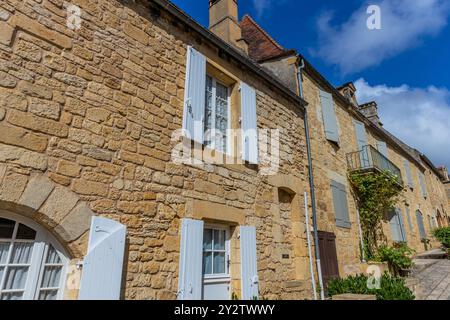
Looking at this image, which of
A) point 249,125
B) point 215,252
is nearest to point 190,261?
point 215,252

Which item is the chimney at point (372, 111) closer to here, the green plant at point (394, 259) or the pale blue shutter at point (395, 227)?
the pale blue shutter at point (395, 227)

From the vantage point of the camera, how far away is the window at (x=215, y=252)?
4293mm

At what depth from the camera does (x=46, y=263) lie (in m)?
2.82

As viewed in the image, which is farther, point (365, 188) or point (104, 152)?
point (365, 188)

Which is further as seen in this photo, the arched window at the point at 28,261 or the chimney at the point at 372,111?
the chimney at the point at 372,111

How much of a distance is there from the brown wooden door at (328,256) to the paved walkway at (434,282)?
5.68 feet

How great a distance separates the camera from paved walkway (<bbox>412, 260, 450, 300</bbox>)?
6209 mm

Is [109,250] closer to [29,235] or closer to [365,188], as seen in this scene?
[29,235]

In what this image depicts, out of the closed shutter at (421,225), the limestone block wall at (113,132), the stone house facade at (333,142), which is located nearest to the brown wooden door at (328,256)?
the stone house facade at (333,142)

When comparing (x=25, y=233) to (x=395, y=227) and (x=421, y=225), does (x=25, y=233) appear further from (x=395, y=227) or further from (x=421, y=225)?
(x=421, y=225)

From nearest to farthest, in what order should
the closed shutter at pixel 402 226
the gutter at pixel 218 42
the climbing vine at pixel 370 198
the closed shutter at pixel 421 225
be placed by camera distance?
the gutter at pixel 218 42, the climbing vine at pixel 370 198, the closed shutter at pixel 402 226, the closed shutter at pixel 421 225


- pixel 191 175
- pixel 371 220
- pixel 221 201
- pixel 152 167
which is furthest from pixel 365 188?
pixel 152 167

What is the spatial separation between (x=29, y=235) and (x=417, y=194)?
672 inches

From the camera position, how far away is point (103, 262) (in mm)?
2973
